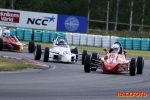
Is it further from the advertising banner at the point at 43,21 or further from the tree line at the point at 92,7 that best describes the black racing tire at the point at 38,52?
the tree line at the point at 92,7

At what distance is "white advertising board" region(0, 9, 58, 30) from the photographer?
1880 inches

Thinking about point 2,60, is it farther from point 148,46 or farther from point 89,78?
point 148,46

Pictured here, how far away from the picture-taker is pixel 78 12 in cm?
6469

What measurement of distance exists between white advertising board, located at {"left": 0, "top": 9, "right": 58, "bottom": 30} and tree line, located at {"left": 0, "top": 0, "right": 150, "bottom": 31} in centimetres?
1370

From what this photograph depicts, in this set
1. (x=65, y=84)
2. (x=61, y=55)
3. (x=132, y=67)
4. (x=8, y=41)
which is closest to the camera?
(x=65, y=84)

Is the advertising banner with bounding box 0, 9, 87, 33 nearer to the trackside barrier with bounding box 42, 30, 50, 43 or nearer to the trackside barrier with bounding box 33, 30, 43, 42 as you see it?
the trackside barrier with bounding box 42, 30, 50, 43

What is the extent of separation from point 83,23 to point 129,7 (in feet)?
58.7

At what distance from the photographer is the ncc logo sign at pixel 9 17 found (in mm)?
47688

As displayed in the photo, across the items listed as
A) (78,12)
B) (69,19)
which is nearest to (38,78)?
(69,19)

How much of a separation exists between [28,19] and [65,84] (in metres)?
30.6

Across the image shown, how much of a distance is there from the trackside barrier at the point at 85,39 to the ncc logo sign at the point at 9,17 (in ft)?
8.38

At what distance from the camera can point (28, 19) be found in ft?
A: 159

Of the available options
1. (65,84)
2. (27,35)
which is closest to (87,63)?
(65,84)

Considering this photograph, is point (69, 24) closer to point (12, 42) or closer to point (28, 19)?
point (28, 19)
